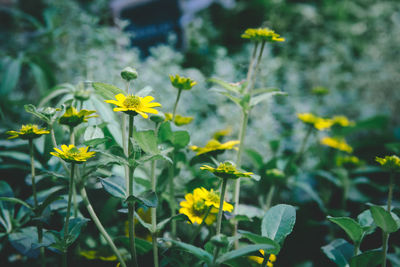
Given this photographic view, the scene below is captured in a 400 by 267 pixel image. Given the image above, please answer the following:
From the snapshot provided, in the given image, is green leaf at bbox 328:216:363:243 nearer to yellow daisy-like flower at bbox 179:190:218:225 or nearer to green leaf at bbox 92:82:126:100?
yellow daisy-like flower at bbox 179:190:218:225

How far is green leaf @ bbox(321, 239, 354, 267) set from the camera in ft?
2.01

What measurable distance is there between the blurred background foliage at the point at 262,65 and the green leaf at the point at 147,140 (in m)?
0.36

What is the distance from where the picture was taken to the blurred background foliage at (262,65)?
4.06 feet

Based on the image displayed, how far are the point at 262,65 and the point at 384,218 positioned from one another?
106 centimetres

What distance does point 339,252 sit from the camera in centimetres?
63

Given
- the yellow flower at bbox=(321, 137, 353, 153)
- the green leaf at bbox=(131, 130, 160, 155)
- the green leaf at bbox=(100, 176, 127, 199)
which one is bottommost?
the green leaf at bbox=(100, 176, 127, 199)

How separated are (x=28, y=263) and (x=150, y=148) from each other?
0.49 meters

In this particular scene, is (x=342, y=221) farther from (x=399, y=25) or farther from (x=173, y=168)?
(x=399, y=25)

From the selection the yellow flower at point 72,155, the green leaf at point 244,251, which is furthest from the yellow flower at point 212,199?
the yellow flower at point 72,155

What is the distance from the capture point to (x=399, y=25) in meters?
1.99

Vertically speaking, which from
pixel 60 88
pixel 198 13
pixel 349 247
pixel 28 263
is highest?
pixel 198 13

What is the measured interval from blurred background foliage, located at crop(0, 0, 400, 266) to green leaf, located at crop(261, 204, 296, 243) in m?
0.33

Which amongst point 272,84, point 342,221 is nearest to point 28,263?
point 342,221

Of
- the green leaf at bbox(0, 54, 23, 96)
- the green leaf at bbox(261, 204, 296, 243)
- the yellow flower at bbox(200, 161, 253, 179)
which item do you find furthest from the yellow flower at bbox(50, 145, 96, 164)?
the green leaf at bbox(0, 54, 23, 96)
